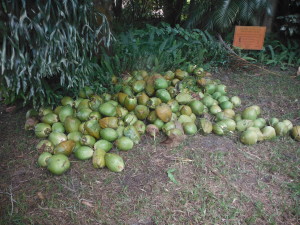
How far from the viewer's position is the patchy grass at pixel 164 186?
2166 millimetres

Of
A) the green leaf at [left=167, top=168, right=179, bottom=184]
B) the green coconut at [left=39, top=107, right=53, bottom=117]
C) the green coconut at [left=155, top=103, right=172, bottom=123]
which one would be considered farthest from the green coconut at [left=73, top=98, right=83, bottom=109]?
the green leaf at [left=167, top=168, right=179, bottom=184]

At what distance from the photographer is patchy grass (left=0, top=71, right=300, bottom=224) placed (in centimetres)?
217

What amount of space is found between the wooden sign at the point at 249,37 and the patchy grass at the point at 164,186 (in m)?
2.68

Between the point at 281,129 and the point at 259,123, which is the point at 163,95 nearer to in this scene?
the point at 259,123

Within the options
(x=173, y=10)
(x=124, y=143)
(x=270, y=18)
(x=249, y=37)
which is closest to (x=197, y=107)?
(x=124, y=143)

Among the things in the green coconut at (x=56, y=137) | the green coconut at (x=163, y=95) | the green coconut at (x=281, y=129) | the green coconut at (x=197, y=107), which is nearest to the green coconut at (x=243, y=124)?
the green coconut at (x=281, y=129)

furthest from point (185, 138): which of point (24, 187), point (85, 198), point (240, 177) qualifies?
point (24, 187)

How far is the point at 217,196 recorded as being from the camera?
235cm

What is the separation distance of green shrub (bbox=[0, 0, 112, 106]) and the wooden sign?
3284mm

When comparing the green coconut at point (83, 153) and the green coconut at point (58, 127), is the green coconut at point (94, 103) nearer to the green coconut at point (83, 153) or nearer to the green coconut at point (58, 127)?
the green coconut at point (58, 127)

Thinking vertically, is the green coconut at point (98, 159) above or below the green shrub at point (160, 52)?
below

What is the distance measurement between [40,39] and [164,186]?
1.71 meters

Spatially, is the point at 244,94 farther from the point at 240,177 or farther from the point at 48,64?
the point at 48,64

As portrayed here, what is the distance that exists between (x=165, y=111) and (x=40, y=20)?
1.56 m
